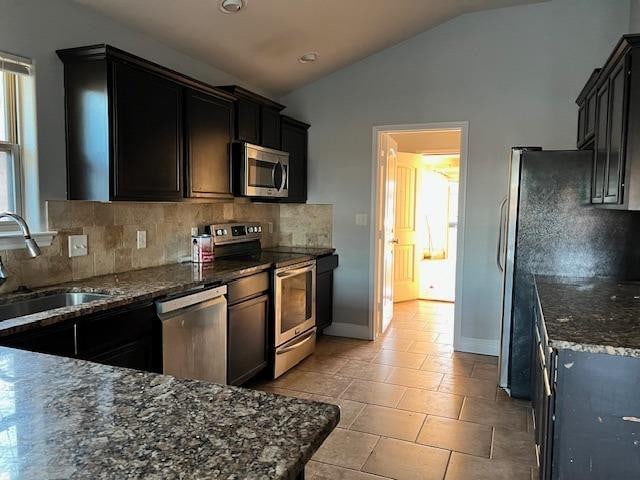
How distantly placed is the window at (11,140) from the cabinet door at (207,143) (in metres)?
0.91

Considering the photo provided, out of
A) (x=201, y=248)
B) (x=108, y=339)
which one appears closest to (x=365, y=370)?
(x=201, y=248)

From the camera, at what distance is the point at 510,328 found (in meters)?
3.31

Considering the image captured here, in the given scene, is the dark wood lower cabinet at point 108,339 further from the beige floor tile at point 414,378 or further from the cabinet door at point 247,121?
the beige floor tile at point 414,378

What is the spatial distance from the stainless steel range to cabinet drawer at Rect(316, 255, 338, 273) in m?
0.19

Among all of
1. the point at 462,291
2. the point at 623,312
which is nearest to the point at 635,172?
the point at 623,312

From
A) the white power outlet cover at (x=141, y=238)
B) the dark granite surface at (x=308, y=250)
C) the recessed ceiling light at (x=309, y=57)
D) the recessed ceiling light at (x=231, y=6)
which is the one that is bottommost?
the dark granite surface at (x=308, y=250)

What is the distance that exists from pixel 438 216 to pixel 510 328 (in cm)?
461

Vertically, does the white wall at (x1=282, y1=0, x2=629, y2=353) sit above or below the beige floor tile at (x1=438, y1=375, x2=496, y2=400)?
above

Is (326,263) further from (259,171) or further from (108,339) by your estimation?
(108,339)

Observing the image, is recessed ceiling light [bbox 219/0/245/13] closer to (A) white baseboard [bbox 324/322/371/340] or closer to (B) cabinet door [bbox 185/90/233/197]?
(B) cabinet door [bbox 185/90/233/197]

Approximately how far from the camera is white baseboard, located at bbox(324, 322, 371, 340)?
186 inches

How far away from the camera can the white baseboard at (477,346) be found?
429 centimetres

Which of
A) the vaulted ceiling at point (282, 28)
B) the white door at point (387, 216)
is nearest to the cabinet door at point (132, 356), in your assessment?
the vaulted ceiling at point (282, 28)

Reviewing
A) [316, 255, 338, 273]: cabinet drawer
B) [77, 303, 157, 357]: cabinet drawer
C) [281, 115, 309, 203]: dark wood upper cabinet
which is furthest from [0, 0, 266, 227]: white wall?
[316, 255, 338, 273]: cabinet drawer
